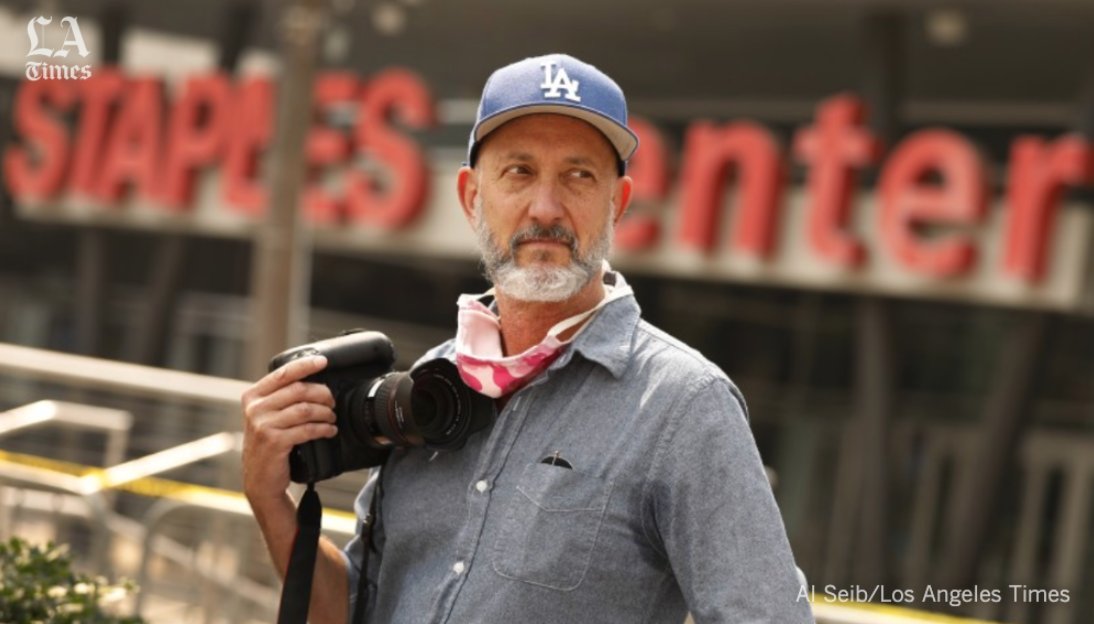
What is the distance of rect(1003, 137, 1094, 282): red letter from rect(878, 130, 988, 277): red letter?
31 cm

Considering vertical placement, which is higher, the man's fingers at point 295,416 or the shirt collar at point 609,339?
the shirt collar at point 609,339

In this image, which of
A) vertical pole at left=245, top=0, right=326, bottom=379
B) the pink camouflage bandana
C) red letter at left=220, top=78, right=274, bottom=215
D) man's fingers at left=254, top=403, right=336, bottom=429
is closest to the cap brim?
the pink camouflage bandana

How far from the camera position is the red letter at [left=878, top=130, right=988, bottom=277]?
1349 centimetres

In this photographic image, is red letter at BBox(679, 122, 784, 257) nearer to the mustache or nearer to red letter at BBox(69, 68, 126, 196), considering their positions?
red letter at BBox(69, 68, 126, 196)

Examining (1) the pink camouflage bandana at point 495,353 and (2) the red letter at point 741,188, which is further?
(2) the red letter at point 741,188

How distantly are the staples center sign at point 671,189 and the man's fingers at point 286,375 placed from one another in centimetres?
1138

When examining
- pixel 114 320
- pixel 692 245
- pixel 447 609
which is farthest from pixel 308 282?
pixel 447 609

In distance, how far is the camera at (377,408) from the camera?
2.50 meters

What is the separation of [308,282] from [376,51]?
10.2 ft

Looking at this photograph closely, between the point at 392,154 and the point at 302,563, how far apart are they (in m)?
14.3

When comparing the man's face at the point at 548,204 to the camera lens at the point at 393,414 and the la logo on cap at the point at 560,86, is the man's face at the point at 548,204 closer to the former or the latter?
the la logo on cap at the point at 560,86

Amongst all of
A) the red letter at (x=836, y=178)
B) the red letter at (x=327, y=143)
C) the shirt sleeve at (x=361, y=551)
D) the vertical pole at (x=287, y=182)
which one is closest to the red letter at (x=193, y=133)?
the red letter at (x=327, y=143)

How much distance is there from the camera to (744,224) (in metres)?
14.8

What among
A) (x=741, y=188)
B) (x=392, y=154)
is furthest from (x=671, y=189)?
(x=392, y=154)
